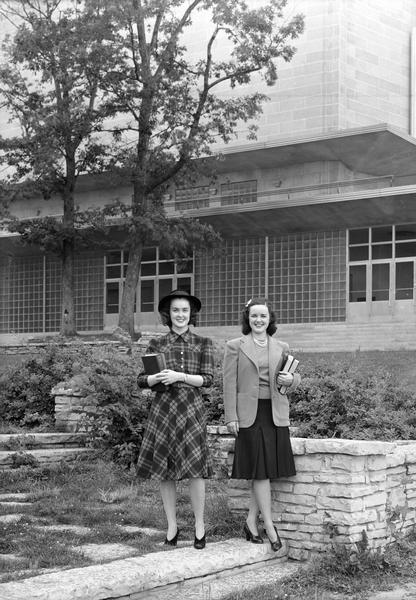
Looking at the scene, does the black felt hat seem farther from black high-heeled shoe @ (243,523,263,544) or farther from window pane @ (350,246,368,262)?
window pane @ (350,246,368,262)

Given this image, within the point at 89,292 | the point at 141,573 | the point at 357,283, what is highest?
the point at 357,283

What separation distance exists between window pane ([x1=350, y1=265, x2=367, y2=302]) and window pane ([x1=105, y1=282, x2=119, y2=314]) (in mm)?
9854

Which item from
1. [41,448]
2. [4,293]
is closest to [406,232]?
[4,293]

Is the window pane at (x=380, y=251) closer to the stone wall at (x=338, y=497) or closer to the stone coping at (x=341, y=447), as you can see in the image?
the stone wall at (x=338, y=497)

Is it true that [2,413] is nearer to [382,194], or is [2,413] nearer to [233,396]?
[233,396]

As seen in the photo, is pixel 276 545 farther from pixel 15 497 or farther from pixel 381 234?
pixel 381 234

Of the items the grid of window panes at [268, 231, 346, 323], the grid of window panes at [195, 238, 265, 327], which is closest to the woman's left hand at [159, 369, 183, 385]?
the grid of window panes at [268, 231, 346, 323]

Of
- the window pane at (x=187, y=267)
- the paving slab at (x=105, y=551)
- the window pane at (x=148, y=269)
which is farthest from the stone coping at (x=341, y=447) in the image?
the window pane at (x=148, y=269)

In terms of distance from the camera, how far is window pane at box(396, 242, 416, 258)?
27.9 metres

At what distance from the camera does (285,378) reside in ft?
20.4

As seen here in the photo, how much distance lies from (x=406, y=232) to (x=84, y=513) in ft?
72.8

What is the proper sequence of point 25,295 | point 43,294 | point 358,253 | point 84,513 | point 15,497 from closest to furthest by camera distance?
point 84,513, point 15,497, point 358,253, point 43,294, point 25,295

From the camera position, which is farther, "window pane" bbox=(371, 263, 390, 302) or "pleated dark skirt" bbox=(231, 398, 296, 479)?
"window pane" bbox=(371, 263, 390, 302)

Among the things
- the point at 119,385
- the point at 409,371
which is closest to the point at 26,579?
the point at 119,385
